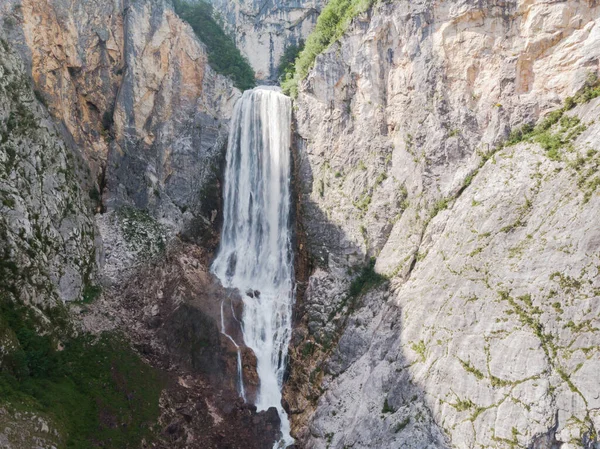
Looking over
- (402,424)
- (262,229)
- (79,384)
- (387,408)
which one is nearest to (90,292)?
(79,384)

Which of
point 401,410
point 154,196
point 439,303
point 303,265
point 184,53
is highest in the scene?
point 184,53

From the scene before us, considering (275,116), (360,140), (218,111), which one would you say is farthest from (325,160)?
(218,111)

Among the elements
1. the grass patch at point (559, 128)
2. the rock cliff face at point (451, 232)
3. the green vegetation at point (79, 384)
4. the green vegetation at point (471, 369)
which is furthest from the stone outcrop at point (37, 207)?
the grass patch at point (559, 128)

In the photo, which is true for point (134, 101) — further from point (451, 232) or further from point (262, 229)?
point (451, 232)

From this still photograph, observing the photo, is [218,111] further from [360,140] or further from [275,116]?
[360,140]

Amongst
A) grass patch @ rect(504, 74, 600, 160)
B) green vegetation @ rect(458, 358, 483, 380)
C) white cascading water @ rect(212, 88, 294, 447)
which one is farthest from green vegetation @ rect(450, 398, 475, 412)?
grass patch @ rect(504, 74, 600, 160)

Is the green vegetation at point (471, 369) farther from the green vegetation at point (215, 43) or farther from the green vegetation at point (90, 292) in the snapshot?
the green vegetation at point (215, 43)

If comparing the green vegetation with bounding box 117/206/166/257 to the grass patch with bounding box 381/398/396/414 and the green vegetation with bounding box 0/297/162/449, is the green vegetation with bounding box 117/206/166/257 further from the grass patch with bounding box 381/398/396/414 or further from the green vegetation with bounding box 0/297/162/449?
the grass patch with bounding box 381/398/396/414
